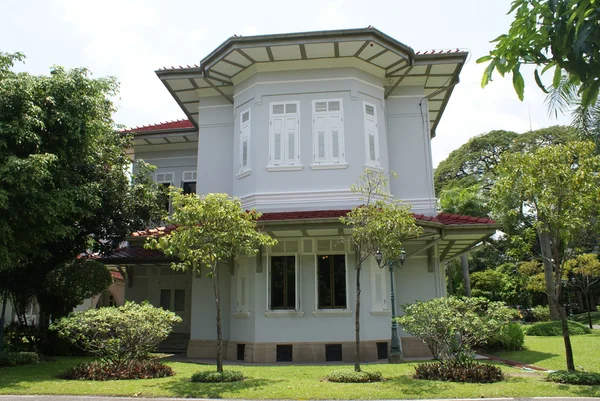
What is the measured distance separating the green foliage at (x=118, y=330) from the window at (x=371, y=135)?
7703mm

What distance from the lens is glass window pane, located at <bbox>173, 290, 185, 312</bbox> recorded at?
20.7 metres

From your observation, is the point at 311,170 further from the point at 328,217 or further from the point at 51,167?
the point at 51,167

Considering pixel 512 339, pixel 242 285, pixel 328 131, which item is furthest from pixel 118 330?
pixel 512 339

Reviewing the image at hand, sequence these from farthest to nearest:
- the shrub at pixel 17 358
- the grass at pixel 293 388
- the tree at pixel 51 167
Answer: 1. the shrub at pixel 17 358
2. the tree at pixel 51 167
3. the grass at pixel 293 388

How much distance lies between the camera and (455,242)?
16.4m

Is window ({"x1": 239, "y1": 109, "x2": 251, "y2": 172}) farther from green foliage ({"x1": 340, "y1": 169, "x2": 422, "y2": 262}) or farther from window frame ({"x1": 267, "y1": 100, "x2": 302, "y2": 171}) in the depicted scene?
green foliage ({"x1": 340, "y1": 169, "x2": 422, "y2": 262})

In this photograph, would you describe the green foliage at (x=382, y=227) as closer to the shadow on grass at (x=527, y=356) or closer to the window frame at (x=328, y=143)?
the window frame at (x=328, y=143)

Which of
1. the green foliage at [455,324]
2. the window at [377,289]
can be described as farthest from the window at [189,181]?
the green foliage at [455,324]

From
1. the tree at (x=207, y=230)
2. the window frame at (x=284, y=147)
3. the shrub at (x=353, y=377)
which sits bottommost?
the shrub at (x=353, y=377)

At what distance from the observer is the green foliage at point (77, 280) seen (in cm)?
1536

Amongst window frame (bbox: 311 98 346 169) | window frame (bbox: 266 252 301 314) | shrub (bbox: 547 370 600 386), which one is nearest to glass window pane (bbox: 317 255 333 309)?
window frame (bbox: 266 252 301 314)

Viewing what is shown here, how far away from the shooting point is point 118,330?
425 inches

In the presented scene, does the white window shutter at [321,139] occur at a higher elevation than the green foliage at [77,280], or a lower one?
higher

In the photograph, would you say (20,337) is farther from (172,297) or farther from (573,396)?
(573,396)
